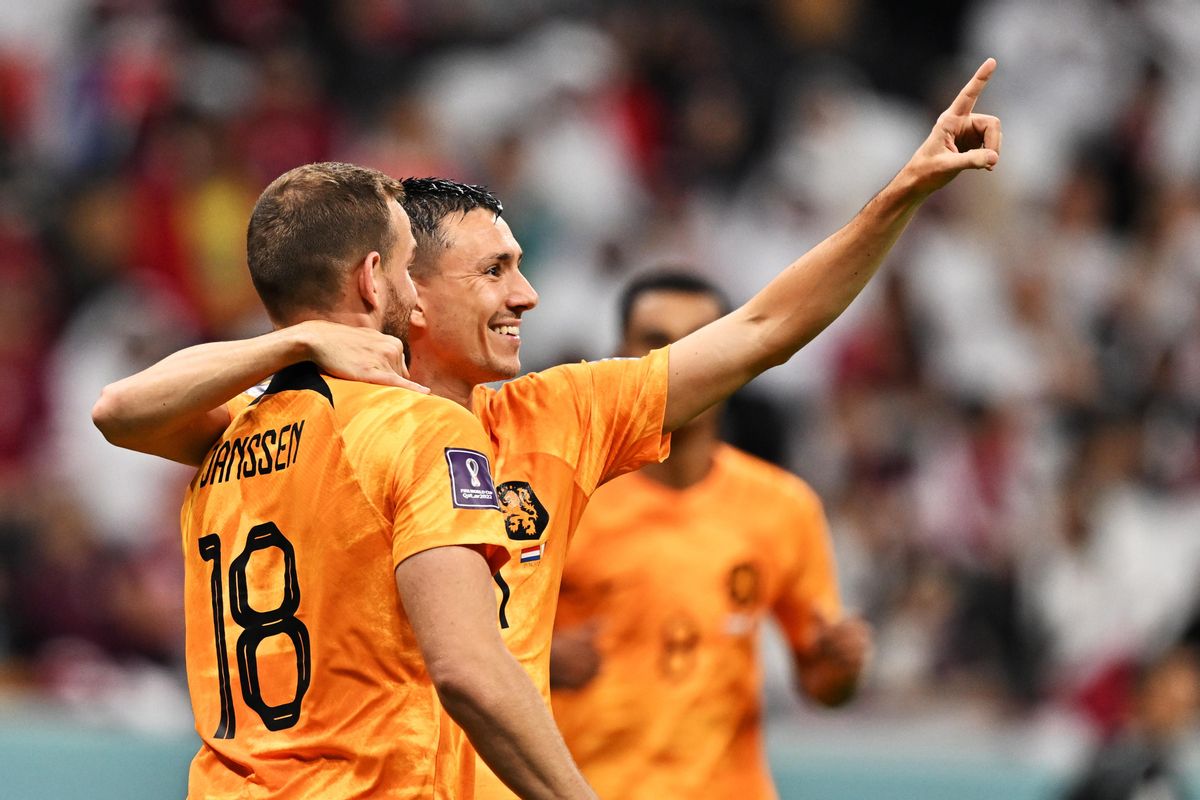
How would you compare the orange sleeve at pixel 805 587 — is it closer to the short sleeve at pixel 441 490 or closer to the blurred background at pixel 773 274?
the blurred background at pixel 773 274

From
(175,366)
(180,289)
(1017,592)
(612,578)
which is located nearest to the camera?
(175,366)

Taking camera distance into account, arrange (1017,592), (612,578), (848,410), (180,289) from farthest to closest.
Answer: (180,289) → (848,410) → (1017,592) → (612,578)

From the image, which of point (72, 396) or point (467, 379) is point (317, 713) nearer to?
point (467, 379)

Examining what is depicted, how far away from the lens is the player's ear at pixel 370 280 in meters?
3.44

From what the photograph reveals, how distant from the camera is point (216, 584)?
3.36m

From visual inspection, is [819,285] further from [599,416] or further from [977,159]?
[599,416]

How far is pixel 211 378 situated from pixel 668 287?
262cm

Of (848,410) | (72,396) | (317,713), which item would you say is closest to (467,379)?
(317,713)

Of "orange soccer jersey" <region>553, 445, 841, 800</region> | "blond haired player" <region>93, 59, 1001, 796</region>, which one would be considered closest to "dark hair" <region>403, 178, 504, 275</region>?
"blond haired player" <region>93, 59, 1001, 796</region>

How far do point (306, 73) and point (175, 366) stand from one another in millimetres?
8944

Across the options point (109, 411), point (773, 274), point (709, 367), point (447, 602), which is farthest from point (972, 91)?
point (773, 274)

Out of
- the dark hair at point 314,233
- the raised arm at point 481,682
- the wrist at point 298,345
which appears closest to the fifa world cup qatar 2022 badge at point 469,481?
the raised arm at point 481,682

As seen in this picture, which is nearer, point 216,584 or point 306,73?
point 216,584

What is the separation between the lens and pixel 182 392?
3.48 m
